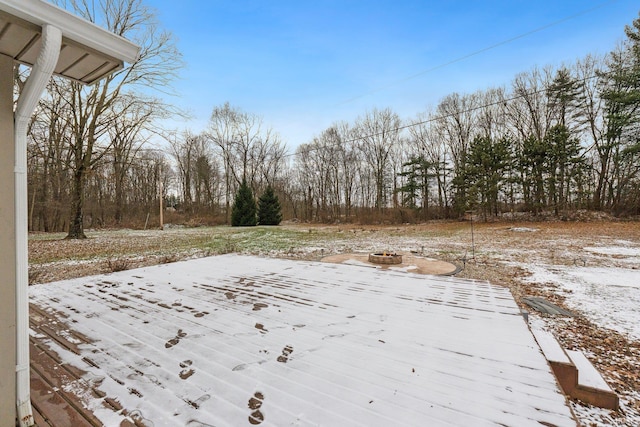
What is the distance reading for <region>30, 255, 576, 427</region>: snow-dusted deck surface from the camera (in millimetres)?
1310

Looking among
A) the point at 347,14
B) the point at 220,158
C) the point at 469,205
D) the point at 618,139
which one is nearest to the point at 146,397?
the point at 347,14

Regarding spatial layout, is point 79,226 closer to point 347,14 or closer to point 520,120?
point 347,14

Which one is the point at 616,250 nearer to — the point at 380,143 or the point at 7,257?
the point at 7,257

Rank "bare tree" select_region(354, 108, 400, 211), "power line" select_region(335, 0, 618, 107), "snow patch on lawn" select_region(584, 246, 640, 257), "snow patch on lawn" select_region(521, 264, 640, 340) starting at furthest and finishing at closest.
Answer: "bare tree" select_region(354, 108, 400, 211) → "power line" select_region(335, 0, 618, 107) → "snow patch on lawn" select_region(584, 246, 640, 257) → "snow patch on lawn" select_region(521, 264, 640, 340)

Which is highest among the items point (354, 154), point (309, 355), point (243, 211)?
point (354, 154)

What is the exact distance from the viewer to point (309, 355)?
181cm

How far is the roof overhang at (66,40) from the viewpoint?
113cm

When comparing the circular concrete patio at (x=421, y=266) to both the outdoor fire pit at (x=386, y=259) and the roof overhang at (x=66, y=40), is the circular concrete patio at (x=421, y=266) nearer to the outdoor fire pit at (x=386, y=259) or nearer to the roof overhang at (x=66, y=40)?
the outdoor fire pit at (x=386, y=259)

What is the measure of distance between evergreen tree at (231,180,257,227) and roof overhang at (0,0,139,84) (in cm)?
2016

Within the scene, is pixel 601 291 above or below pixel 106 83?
below

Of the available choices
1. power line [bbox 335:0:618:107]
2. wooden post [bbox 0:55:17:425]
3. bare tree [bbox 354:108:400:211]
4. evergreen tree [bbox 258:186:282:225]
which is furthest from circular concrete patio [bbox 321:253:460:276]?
bare tree [bbox 354:108:400:211]

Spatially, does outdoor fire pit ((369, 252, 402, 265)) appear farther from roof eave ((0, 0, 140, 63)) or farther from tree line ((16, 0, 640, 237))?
tree line ((16, 0, 640, 237))

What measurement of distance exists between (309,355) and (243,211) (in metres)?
20.6

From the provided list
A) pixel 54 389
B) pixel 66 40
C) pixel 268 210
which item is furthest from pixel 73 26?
pixel 268 210
